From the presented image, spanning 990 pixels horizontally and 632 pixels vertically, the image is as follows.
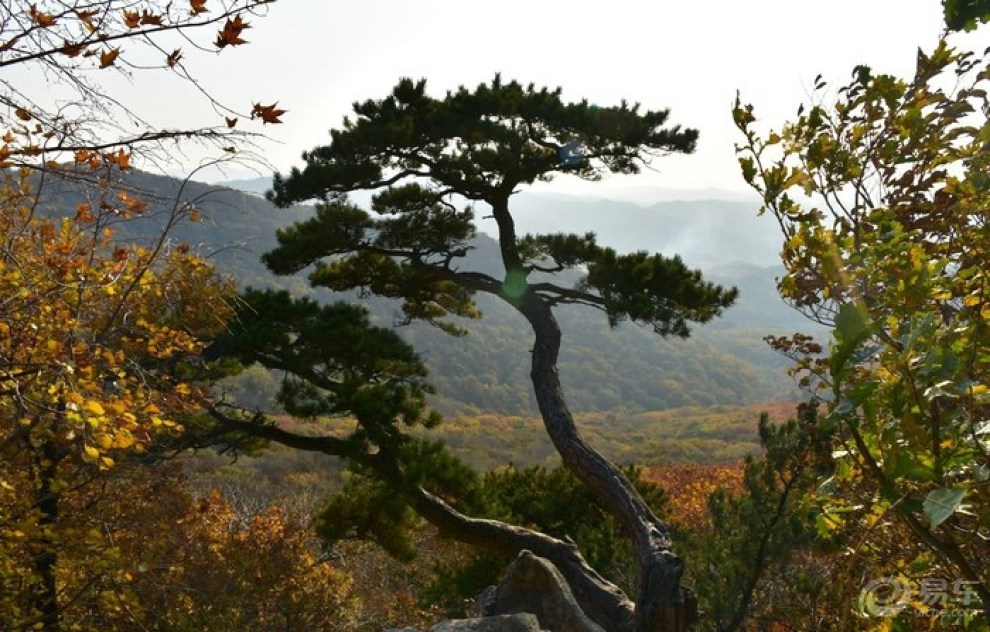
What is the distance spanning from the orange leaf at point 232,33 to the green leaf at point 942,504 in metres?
2.35

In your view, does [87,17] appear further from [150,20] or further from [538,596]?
[538,596]

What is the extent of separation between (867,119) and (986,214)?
0.60m

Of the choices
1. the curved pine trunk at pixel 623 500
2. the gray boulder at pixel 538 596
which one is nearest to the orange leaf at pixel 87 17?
the gray boulder at pixel 538 596

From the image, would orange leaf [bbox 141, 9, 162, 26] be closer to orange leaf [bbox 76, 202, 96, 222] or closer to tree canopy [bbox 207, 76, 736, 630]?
orange leaf [bbox 76, 202, 96, 222]

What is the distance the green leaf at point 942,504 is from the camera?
3.19 feet

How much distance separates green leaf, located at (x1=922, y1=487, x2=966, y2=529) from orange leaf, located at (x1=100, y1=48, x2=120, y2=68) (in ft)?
8.82

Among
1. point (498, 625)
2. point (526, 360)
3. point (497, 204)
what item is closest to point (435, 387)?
point (497, 204)

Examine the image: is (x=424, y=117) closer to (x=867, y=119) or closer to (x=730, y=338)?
(x=867, y=119)

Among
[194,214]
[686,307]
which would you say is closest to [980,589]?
[194,214]

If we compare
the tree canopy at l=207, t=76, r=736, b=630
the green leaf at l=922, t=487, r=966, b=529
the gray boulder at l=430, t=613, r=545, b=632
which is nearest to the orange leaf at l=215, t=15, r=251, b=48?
the green leaf at l=922, t=487, r=966, b=529

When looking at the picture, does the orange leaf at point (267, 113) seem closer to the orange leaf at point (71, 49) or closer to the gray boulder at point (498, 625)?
the orange leaf at point (71, 49)

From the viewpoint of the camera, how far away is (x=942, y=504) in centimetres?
101

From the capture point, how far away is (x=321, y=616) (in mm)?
9273

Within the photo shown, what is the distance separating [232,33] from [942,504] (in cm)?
241
